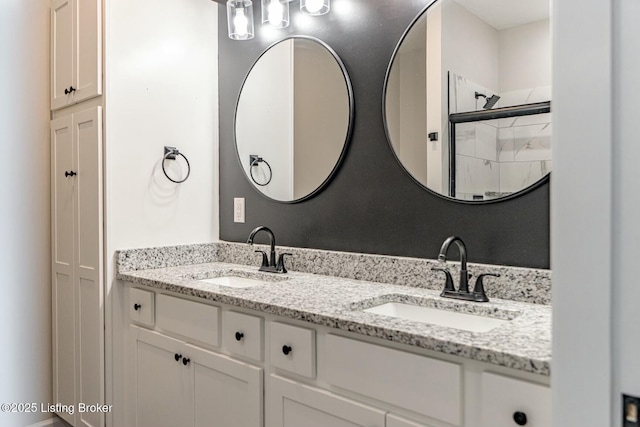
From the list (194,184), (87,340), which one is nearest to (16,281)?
(87,340)

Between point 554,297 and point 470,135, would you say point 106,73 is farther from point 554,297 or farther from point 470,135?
point 554,297

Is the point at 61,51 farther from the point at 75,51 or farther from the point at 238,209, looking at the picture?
the point at 238,209

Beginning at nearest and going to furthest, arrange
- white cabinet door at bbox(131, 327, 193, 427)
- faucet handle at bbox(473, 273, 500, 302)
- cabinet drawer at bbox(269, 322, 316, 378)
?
cabinet drawer at bbox(269, 322, 316, 378) < faucet handle at bbox(473, 273, 500, 302) < white cabinet door at bbox(131, 327, 193, 427)

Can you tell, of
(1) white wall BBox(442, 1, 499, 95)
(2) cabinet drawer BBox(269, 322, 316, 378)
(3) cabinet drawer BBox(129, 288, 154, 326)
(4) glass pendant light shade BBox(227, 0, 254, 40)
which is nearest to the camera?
(2) cabinet drawer BBox(269, 322, 316, 378)

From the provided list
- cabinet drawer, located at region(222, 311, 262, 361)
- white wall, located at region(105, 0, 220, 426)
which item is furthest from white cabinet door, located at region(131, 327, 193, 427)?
cabinet drawer, located at region(222, 311, 262, 361)

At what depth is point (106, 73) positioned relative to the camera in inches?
79.4

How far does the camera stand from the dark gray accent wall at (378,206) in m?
1.50

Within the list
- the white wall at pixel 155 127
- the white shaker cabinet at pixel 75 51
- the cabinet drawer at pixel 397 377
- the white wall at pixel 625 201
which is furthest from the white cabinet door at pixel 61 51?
the white wall at pixel 625 201

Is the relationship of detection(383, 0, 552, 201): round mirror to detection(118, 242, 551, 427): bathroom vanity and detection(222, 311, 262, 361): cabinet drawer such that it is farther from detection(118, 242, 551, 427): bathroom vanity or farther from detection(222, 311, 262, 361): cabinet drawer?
detection(222, 311, 262, 361): cabinet drawer

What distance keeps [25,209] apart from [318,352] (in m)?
1.84

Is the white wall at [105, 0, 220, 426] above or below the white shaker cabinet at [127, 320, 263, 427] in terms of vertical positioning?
above

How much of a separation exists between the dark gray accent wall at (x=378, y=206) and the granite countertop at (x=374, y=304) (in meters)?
0.18

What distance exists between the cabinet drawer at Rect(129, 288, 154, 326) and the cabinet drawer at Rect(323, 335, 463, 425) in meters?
0.97

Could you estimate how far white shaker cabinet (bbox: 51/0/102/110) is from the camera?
2.03 m
